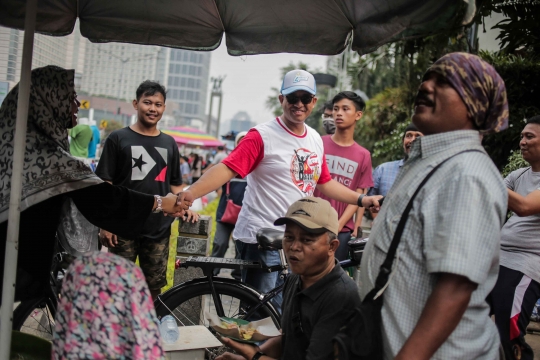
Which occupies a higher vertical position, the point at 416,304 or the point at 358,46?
the point at 358,46

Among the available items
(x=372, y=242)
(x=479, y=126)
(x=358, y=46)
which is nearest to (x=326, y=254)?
(x=372, y=242)

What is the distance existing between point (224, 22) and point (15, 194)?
1970 mm

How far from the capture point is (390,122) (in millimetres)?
15242

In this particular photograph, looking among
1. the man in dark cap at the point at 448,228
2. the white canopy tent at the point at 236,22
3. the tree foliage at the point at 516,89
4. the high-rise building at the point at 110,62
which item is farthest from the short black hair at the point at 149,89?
the tree foliage at the point at 516,89

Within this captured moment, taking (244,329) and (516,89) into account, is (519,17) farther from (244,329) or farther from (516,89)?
(516,89)

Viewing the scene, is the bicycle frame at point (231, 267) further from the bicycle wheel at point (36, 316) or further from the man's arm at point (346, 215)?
the man's arm at point (346, 215)

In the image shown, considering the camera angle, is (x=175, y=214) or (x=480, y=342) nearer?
(x=480, y=342)

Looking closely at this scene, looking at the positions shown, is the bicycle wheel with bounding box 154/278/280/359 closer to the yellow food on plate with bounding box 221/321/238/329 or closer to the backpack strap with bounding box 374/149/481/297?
the yellow food on plate with bounding box 221/321/238/329

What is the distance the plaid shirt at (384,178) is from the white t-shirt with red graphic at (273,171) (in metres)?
1.68

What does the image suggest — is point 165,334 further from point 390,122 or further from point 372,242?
point 390,122

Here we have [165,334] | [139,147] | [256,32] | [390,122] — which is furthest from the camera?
[390,122]

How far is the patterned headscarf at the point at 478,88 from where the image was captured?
2102 mm

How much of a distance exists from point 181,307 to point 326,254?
1.88 metres

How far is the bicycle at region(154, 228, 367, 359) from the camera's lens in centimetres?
431
